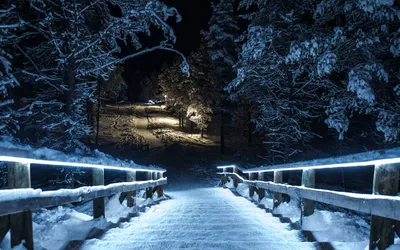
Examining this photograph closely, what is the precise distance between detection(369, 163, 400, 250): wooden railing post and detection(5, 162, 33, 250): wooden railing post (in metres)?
3.27

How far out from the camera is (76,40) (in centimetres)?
830

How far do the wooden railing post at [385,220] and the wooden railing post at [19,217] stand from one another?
3.27m

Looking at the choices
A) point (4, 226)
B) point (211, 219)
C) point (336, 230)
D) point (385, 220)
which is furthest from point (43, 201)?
point (336, 230)

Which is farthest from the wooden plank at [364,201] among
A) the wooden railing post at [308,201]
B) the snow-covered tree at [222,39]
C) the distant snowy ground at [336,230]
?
the snow-covered tree at [222,39]

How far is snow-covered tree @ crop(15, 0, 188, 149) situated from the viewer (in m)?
8.36

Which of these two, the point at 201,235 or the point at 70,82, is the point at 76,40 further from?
the point at 201,235

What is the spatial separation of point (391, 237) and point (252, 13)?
42.3ft

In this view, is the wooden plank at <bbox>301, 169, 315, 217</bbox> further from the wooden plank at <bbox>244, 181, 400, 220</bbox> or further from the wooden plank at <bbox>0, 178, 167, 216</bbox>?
the wooden plank at <bbox>0, 178, 167, 216</bbox>

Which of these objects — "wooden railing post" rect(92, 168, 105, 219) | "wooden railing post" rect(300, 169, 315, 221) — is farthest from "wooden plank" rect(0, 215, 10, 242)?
"wooden railing post" rect(300, 169, 315, 221)

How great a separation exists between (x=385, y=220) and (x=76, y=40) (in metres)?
8.27

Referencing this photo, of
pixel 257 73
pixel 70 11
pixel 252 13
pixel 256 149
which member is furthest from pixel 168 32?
pixel 256 149

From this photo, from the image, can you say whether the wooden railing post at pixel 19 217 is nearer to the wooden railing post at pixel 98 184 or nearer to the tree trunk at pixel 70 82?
the wooden railing post at pixel 98 184

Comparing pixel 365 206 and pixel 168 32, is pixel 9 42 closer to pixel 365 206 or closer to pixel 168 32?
pixel 168 32

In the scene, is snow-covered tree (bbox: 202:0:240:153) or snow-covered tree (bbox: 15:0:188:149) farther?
snow-covered tree (bbox: 202:0:240:153)
